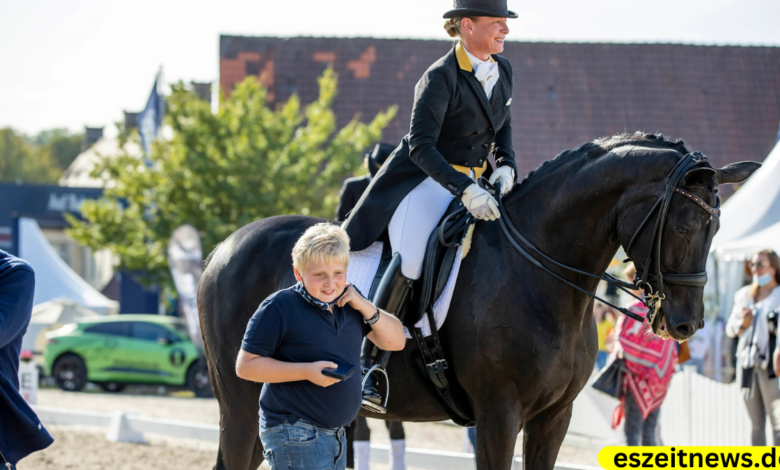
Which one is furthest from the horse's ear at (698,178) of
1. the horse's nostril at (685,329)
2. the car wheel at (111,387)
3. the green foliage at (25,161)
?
the green foliage at (25,161)

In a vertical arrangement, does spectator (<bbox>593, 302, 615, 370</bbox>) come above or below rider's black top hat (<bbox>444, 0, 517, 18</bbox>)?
below

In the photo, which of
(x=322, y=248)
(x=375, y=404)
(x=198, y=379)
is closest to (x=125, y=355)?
(x=198, y=379)

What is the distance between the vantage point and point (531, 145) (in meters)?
24.6

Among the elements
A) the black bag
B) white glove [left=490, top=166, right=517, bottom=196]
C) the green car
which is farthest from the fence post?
the green car

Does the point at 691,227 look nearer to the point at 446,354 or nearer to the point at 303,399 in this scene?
the point at 446,354

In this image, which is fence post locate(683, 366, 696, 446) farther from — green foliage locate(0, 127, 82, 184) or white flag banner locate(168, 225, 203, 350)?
green foliage locate(0, 127, 82, 184)

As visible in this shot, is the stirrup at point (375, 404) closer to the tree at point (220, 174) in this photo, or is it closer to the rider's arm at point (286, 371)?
the rider's arm at point (286, 371)

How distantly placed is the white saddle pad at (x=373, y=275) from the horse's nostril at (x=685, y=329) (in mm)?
1120

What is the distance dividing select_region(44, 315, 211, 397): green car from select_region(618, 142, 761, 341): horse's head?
1460 centimetres

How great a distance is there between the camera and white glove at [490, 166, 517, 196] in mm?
4621

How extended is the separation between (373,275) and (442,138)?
32.8 inches

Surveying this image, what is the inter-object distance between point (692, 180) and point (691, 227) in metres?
0.21

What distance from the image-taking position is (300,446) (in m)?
3.29

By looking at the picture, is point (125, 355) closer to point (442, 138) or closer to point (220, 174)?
point (220, 174)
